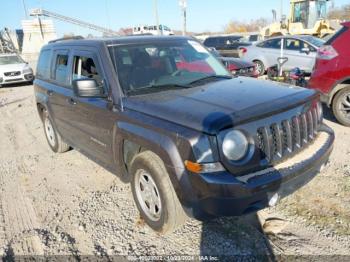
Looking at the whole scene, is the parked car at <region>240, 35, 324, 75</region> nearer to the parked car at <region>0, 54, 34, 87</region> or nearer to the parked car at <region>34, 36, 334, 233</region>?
the parked car at <region>34, 36, 334, 233</region>

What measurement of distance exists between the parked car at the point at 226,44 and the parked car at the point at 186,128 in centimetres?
1317

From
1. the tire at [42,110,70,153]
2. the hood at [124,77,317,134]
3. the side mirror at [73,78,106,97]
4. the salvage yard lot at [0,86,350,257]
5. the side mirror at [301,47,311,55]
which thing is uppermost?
the side mirror at [73,78,106,97]

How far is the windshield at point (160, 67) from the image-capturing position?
3.55 meters

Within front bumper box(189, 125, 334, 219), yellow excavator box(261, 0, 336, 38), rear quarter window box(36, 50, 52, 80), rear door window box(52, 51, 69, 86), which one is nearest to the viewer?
front bumper box(189, 125, 334, 219)

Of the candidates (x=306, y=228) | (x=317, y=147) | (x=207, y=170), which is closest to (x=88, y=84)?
(x=207, y=170)

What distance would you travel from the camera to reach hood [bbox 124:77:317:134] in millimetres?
2660

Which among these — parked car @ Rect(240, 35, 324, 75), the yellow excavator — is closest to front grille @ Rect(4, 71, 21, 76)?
parked car @ Rect(240, 35, 324, 75)

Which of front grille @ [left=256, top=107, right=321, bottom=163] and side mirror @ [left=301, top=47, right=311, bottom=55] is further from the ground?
side mirror @ [left=301, top=47, right=311, bottom=55]

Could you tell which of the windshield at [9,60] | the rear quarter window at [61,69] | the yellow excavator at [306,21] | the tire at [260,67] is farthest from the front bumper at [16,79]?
the yellow excavator at [306,21]

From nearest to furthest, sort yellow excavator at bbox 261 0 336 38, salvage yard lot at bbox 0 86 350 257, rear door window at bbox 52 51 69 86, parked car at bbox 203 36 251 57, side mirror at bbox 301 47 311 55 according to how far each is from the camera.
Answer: salvage yard lot at bbox 0 86 350 257 → rear door window at bbox 52 51 69 86 → side mirror at bbox 301 47 311 55 → parked car at bbox 203 36 251 57 → yellow excavator at bbox 261 0 336 38

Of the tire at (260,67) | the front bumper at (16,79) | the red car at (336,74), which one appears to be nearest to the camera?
the red car at (336,74)

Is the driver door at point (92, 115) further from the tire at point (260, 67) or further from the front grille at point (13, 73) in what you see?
the front grille at point (13, 73)

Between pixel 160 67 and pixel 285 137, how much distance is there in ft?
5.43

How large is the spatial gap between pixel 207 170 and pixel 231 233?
0.98 metres
